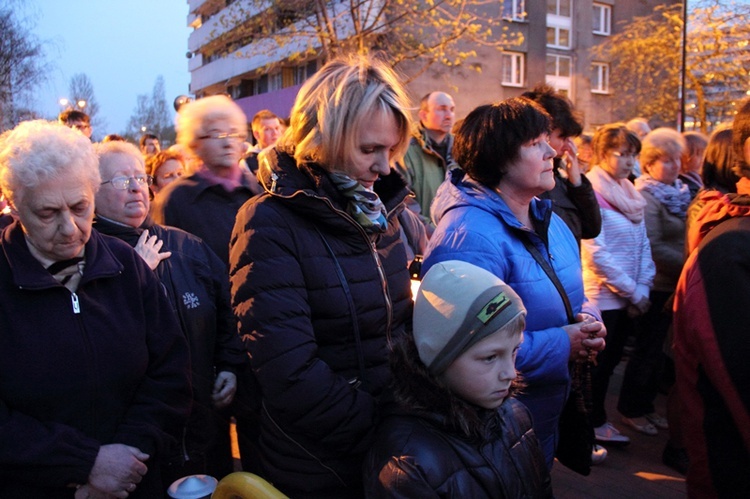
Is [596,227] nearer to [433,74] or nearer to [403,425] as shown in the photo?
[403,425]

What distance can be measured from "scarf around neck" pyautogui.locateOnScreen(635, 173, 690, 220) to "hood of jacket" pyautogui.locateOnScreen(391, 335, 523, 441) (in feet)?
13.7

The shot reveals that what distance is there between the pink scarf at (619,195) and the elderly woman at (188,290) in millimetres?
3062

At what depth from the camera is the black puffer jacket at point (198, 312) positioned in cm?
298

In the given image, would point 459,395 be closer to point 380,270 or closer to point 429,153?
point 380,270

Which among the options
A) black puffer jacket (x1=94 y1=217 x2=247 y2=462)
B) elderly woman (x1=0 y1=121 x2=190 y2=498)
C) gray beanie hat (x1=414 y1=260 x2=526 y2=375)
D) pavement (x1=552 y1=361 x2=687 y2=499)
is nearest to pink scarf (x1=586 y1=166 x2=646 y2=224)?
pavement (x1=552 y1=361 x2=687 y2=499)

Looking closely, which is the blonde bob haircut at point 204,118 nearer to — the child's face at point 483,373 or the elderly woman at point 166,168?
the elderly woman at point 166,168

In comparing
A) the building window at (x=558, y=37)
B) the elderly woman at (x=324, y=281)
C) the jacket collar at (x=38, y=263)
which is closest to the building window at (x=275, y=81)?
the building window at (x=558, y=37)

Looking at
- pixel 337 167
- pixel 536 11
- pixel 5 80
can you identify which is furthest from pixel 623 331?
pixel 536 11

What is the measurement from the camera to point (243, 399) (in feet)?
9.99

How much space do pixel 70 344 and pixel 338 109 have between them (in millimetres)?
1174

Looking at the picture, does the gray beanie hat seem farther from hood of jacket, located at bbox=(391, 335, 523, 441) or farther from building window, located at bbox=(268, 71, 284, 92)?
building window, located at bbox=(268, 71, 284, 92)

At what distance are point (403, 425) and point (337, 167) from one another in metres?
0.83

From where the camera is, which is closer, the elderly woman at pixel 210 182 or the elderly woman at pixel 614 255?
the elderly woman at pixel 210 182

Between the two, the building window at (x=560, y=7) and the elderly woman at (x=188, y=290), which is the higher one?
the building window at (x=560, y=7)
